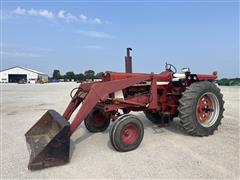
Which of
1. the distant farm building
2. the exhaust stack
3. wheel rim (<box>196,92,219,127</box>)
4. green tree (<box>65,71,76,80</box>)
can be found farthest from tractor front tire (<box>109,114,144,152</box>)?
green tree (<box>65,71,76,80</box>)

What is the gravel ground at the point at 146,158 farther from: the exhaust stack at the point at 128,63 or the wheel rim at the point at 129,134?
the exhaust stack at the point at 128,63

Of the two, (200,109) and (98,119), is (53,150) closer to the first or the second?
(98,119)

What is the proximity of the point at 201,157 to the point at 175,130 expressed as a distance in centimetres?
183

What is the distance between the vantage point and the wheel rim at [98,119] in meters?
5.71

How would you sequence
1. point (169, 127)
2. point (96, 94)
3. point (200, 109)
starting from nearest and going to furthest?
1. point (96, 94)
2. point (200, 109)
3. point (169, 127)

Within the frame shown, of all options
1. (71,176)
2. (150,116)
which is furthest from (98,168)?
(150,116)

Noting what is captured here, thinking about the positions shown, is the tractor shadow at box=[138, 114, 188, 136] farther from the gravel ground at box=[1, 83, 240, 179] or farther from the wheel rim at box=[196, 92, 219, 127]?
the wheel rim at box=[196, 92, 219, 127]

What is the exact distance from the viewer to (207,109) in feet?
18.2

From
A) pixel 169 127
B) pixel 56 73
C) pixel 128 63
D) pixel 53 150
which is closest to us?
pixel 53 150

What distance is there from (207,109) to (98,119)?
8.15 feet

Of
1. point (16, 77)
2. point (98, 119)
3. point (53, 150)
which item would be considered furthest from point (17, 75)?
point (53, 150)

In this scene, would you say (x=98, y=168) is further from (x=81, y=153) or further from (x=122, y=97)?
(x=122, y=97)

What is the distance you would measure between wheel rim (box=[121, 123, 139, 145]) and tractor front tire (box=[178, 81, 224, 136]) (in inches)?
42.2

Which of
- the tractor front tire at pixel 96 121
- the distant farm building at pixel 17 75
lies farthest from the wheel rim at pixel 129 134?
the distant farm building at pixel 17 75
